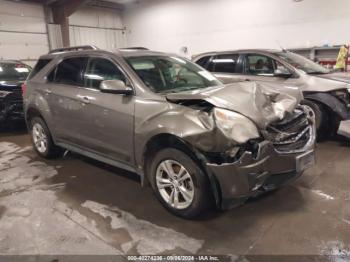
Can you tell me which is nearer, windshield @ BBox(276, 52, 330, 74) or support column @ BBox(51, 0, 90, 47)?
windshield @ BBox(276, 52, 330, 74)

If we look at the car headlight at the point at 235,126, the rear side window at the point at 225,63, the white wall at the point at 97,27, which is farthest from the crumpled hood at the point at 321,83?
the white wall at the point at 97,27

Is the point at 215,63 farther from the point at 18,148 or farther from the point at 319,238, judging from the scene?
the point at 319,238

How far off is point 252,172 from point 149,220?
1.04 metres

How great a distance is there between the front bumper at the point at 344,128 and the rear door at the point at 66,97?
3993mm

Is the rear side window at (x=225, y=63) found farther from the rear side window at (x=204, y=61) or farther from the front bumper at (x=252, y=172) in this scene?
the front bumper at (x=252, y=172)

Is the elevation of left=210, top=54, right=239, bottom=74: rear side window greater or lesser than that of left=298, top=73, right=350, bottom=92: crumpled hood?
greater

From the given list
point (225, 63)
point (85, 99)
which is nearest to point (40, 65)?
point (85, 99)

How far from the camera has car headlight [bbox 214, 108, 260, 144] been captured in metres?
A: 2.35

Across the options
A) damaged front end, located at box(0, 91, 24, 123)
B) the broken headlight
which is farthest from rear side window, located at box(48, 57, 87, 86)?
the broken headlight

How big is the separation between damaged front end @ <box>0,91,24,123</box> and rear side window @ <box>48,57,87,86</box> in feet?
8.88

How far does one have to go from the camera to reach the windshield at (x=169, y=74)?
313cm

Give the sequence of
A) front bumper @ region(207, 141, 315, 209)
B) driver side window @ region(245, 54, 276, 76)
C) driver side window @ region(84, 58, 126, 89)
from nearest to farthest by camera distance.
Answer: front bumper @ region(207, 141, 315, 209), driver side window @ region(84, 58, 126, 89), driver side window @ region(245, 54, 276, 76)

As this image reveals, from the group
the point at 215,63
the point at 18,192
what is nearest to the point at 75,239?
the point at 18,192

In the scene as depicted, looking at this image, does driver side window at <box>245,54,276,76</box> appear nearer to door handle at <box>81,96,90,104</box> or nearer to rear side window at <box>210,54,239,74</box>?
rear side window at <box>210,54,239,74</box>
